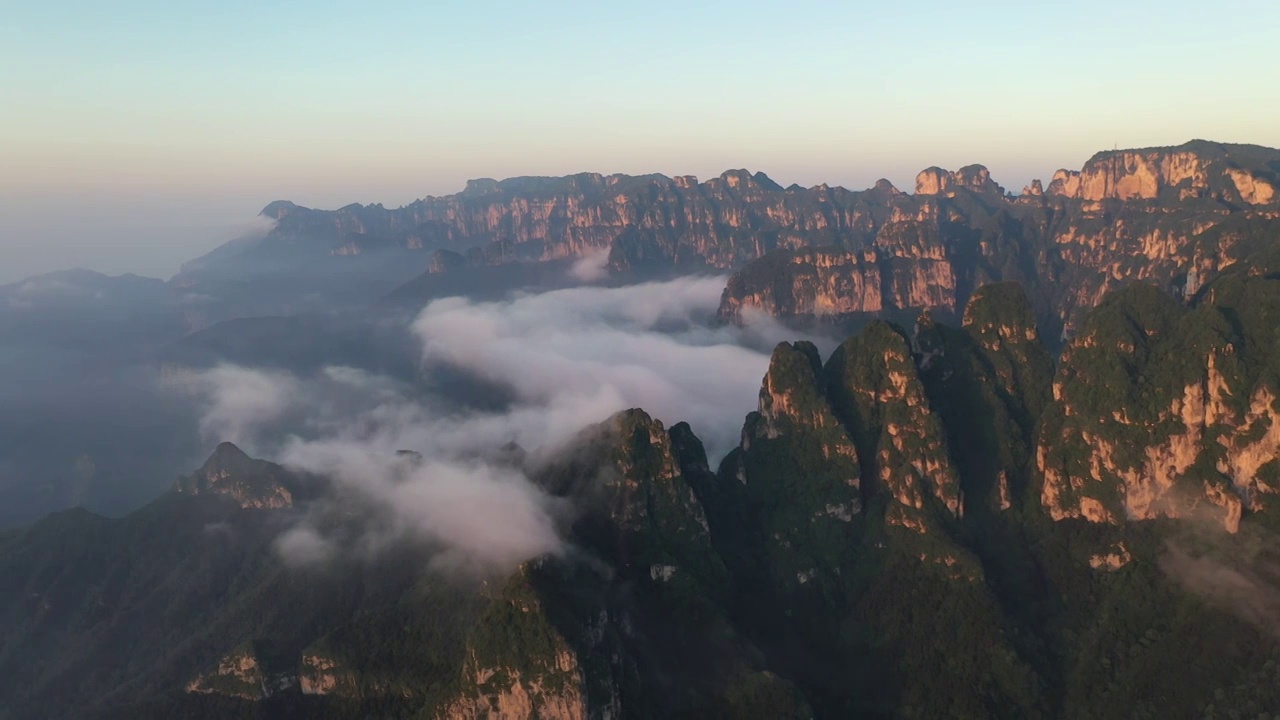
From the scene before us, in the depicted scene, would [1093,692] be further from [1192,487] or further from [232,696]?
[232,696]

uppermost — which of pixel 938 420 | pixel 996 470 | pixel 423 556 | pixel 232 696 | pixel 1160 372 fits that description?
pixel 1160 372

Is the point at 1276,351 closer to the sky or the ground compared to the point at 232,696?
closer to the sky

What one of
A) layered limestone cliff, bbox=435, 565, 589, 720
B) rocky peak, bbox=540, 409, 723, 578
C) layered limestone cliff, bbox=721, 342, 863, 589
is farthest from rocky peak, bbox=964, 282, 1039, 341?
layered limestone cliff, bbox=435, 565, 589, 720

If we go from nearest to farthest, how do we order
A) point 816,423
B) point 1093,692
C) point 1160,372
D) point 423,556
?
point 1093,692, point 1160,372, point 423,556, point 816,423

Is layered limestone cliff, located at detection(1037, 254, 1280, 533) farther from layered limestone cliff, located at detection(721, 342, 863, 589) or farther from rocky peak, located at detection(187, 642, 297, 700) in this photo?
rocky peak, located at detection(187, 642, 297, 700)

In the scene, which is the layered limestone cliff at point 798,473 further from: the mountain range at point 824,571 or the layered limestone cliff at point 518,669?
the layered limestone cliff at point 518,669

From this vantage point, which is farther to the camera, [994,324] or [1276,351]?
[994,324]

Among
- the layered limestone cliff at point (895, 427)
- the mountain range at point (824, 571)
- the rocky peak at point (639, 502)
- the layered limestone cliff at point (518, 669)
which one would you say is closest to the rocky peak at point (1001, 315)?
the mountain range at point (824, 571)

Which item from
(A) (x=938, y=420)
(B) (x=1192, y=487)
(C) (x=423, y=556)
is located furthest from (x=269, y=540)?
(B) (x=1192, y=487)
